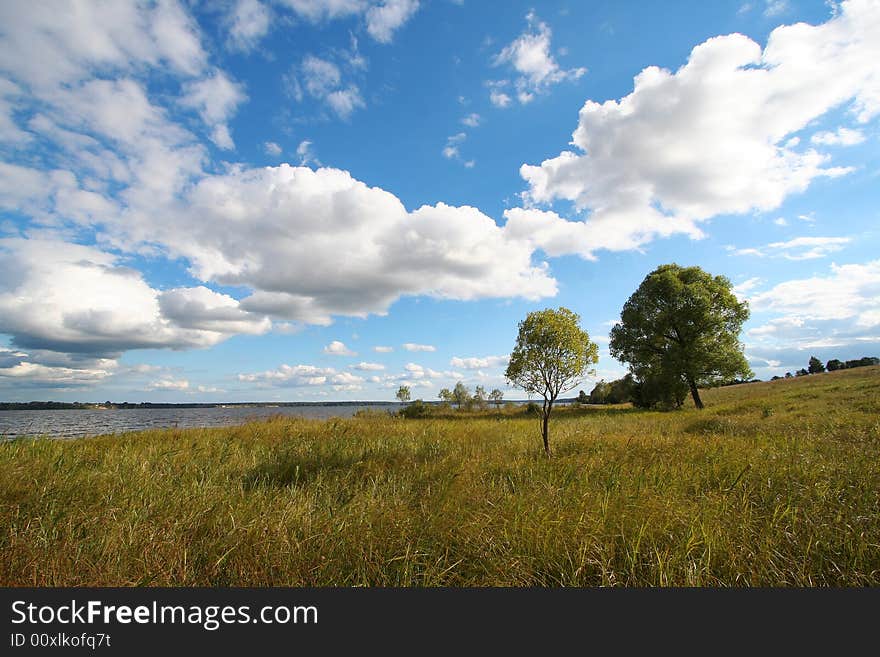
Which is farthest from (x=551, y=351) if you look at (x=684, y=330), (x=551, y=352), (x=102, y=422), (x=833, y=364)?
(x=833, y=364)

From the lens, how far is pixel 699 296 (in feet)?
88.2

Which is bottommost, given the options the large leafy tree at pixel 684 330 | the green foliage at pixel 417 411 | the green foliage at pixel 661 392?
the green foliage at pixel 417 411

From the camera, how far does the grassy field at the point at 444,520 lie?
3092 millimetres

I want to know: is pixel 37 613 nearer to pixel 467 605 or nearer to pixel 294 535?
pixel 294 535

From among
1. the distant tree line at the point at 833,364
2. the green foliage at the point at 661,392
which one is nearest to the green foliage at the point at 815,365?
the distant tree line at the point at 833,364

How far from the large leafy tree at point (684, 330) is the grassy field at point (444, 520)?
71.9ft

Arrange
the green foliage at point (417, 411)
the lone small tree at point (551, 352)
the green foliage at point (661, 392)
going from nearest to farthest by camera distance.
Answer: the lone small tree at point (551, 352)
the green foliage at point (661, 392)
the green foliage at point (417, 411)

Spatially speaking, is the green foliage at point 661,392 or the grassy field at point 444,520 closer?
the grassy field at point 444,520

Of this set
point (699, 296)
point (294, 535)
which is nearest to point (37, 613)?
point (294, 535)

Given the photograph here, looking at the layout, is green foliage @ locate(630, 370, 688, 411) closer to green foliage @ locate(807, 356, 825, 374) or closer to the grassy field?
the grassy field

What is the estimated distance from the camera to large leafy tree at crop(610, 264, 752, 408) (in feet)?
87.0

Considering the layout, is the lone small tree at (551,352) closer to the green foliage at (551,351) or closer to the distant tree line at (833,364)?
the green foliage at (551,351)

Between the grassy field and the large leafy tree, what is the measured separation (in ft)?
71.9

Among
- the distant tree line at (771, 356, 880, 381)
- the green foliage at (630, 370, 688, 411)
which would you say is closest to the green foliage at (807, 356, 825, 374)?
the distant tree line at (771, 356, 880, 381)
